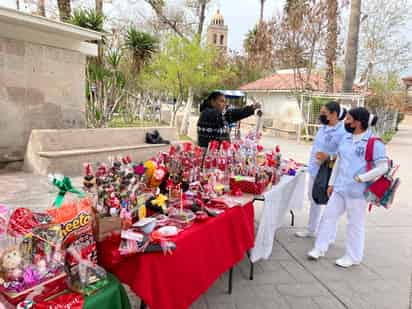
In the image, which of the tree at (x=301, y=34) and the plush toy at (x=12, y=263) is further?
the tree at (x=301, y=34)

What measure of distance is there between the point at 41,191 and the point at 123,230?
4005mm

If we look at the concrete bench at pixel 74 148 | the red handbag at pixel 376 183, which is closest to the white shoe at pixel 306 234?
the red handbag at pixel 376 183

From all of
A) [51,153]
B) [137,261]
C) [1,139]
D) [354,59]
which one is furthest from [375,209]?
[354,59]

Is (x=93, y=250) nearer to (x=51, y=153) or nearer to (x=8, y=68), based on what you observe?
(x=51, y=153)

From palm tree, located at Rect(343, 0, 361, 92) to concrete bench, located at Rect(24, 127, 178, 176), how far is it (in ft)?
32.5

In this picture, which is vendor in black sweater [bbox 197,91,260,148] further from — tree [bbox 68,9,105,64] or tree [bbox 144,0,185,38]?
tree [bbox 144,0,185,38]

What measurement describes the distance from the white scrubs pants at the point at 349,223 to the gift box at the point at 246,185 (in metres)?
0.88

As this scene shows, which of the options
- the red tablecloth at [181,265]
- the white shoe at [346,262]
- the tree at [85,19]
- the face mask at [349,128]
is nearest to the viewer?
the red tablecloth at [181,265]

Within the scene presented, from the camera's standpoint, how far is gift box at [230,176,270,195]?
2885mm

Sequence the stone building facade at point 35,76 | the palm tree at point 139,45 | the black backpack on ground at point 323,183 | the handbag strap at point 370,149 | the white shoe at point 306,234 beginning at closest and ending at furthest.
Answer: the handbag strap at point 370,149
the black backpack on ground at point 323,183
the white shoe at point 306,234
the stone building facade at point 35,76
the palm tree at point 139,45

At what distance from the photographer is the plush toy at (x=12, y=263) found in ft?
4.59

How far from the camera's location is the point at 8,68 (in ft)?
20.0

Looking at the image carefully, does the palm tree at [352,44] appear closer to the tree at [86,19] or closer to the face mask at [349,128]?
the tree at [86,19]

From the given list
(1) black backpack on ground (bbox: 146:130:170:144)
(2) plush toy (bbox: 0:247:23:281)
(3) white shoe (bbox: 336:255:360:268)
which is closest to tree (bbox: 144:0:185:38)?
(1) black backpack on ground (bbox: 146:130:170:144)
